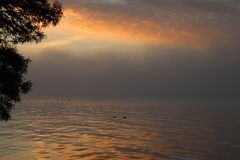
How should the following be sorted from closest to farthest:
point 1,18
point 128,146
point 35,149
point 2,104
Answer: point 1,18 < point 2,104 < point 35,149 < point 128,146

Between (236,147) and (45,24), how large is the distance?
143 feet

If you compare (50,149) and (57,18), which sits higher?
(57,18)

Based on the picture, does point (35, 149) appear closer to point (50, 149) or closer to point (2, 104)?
point (50, 149)

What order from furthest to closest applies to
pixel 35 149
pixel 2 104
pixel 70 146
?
pixel 70 146
pixel 35 149
pixel 2 104

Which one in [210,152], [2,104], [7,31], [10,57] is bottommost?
[210,152]

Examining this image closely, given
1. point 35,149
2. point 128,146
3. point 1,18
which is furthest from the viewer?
point 128,146

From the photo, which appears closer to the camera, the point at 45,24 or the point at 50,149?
the point at 45,24

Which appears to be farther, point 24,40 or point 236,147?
point 236,147

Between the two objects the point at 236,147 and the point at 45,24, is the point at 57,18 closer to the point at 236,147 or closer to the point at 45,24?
the point at 45,24

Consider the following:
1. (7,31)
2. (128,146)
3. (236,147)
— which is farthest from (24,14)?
(236,147)

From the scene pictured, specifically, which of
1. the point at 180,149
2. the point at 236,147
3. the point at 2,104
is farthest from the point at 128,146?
the point at 2,104

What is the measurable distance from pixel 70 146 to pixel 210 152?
21.2m

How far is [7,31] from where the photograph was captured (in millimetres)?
18578

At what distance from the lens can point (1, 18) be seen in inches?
707
